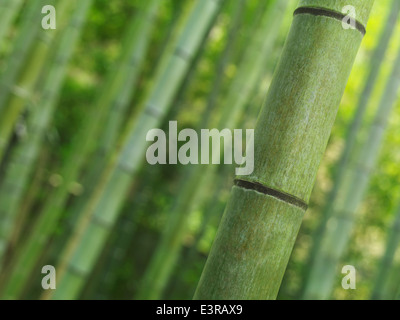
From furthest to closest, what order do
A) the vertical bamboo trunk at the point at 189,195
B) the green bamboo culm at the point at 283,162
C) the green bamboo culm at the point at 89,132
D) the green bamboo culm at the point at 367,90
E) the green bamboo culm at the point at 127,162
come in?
the green bamboo culm at the point at 89,132 → the vertical bamboo trunk at the point at 189,195 → the green bamboo culm at the point at 367,90 → the green bamboo culm at the point at 127,162 → the green bamboo culm at the point at 283,162

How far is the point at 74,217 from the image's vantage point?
2.97 m

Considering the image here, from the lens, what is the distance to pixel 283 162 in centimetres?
73

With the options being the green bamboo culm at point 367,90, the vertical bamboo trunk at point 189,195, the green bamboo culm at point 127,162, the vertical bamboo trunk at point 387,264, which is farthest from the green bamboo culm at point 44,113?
the vertical bamboo trunk at point 387,264

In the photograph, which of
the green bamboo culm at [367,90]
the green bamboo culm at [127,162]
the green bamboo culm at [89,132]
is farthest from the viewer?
the green bamboo culm at [89,132]

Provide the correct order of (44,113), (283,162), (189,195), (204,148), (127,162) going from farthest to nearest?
(44,113) < (204,148) < (189,195) < (127,162) < (283,162)

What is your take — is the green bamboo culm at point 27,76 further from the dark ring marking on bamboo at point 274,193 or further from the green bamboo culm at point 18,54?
the dark ring marking on bamboo at point 274,193

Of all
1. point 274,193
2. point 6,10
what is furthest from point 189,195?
point 274,193

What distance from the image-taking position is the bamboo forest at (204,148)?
29.2 inches

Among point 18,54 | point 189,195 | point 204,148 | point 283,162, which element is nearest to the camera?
point 283,162

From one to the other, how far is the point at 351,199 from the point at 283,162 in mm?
1499

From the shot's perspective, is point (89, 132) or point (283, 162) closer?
point (283, 162)

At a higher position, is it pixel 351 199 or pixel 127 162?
pixel 351 199

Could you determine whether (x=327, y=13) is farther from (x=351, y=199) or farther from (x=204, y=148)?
(x=204, y=148)

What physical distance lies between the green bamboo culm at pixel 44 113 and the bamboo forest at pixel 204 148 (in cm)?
1
